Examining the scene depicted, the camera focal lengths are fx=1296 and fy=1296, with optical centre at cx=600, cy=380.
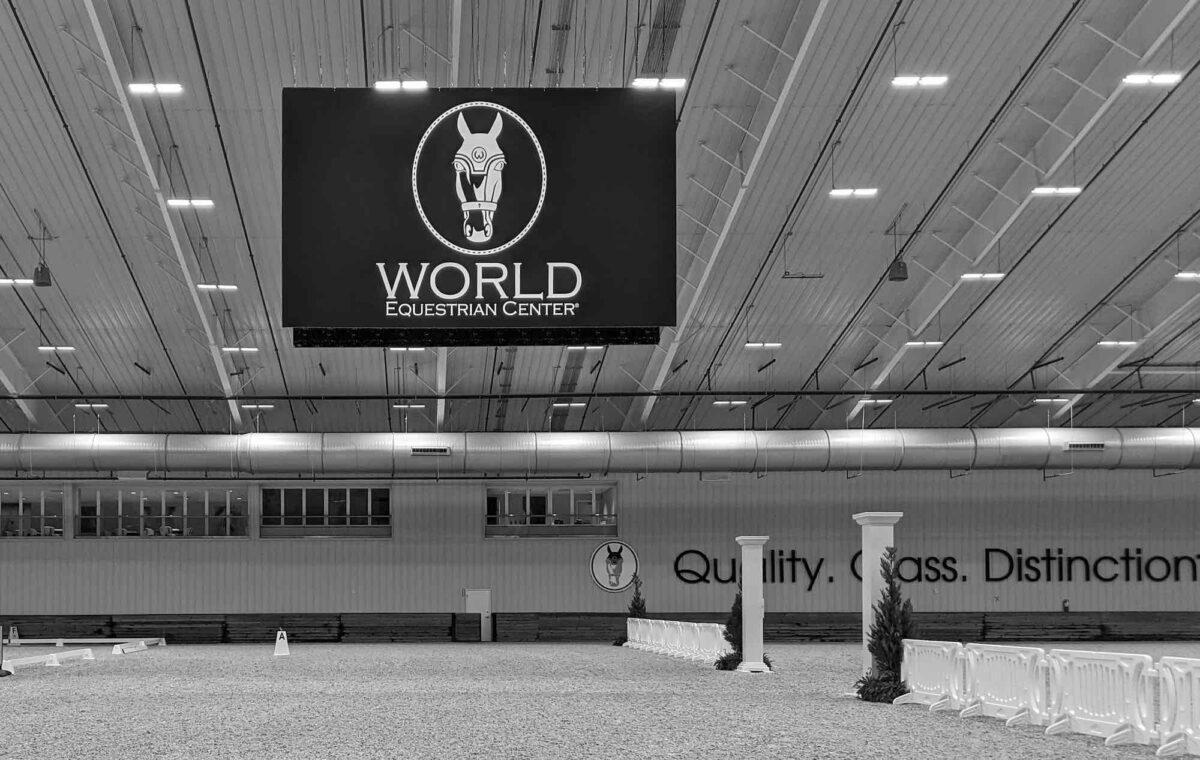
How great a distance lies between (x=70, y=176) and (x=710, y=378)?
765 inches

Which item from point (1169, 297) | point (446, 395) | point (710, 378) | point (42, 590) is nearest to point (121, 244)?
point (446, 395)

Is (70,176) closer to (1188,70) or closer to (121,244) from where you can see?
(121,244)

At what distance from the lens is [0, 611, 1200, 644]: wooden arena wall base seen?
1842 inches

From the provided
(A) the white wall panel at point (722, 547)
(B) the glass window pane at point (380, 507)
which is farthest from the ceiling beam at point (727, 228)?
(B) the glass window pane at point (380, 507)

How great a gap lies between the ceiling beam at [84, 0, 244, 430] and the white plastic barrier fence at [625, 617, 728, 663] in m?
14.1

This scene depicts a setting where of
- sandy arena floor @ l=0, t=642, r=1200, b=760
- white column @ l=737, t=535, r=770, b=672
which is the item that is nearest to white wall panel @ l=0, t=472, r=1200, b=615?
sandy arena floor @ l=0, t=642, r=1200, b=760

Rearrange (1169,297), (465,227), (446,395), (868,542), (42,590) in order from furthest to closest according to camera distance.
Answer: (42,590)
(446,395)
(1169,297)
(868,542)
(465,227)

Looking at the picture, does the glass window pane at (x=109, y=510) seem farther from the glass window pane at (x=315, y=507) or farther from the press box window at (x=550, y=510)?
the press box window at (x=550, y=510)

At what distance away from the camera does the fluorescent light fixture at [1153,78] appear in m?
24.3

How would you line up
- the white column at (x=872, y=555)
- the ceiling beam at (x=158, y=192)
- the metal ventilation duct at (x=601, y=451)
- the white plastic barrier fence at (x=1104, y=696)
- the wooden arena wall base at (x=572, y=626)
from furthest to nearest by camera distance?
the wooden arena wall base at (x=572, y=626) → the metal ventilation duct at (x=601, y=451) → the ceiling beam at (x=158, y=192) → the white column at (x=872, y=555) → the white plastic barrier fence at (x=1104, y=696)

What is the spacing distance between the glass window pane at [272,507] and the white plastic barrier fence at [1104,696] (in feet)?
116

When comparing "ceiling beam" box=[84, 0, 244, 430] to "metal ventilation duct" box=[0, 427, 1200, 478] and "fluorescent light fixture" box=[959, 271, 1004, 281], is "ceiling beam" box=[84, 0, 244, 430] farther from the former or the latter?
"fluorescent light fixture" box=[959, 271, 1004, 281]

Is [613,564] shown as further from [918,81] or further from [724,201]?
[918,81]

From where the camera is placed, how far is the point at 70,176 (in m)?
28.6
